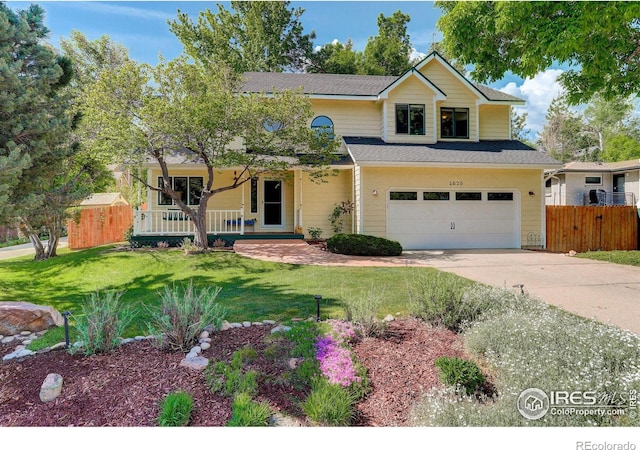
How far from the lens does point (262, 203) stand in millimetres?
14812

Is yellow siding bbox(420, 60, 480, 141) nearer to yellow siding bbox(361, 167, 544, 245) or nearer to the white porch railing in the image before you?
yellow siding bbox(361, 167, 544, 245)

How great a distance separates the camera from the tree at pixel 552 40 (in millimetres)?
6492

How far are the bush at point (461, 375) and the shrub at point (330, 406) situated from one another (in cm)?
88

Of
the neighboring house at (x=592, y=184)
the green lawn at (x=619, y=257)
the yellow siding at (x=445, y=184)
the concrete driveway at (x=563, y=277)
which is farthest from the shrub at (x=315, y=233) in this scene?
the neighboring house at (x=592, y=184)

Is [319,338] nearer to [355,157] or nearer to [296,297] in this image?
[296,297]

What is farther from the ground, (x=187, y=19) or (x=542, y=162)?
(x=187, y=19)

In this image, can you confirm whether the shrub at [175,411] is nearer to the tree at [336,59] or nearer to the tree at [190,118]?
the tree at [190,118]

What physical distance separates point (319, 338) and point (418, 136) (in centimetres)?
1235

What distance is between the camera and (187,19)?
2322 centimetres

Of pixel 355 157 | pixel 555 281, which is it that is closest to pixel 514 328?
pixel 555 281

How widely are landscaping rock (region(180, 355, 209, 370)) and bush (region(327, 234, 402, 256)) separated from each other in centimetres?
776

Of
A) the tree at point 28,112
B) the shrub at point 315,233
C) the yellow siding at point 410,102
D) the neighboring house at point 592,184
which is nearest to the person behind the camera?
the tree at point 28,112

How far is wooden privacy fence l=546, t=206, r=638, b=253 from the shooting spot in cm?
1415
